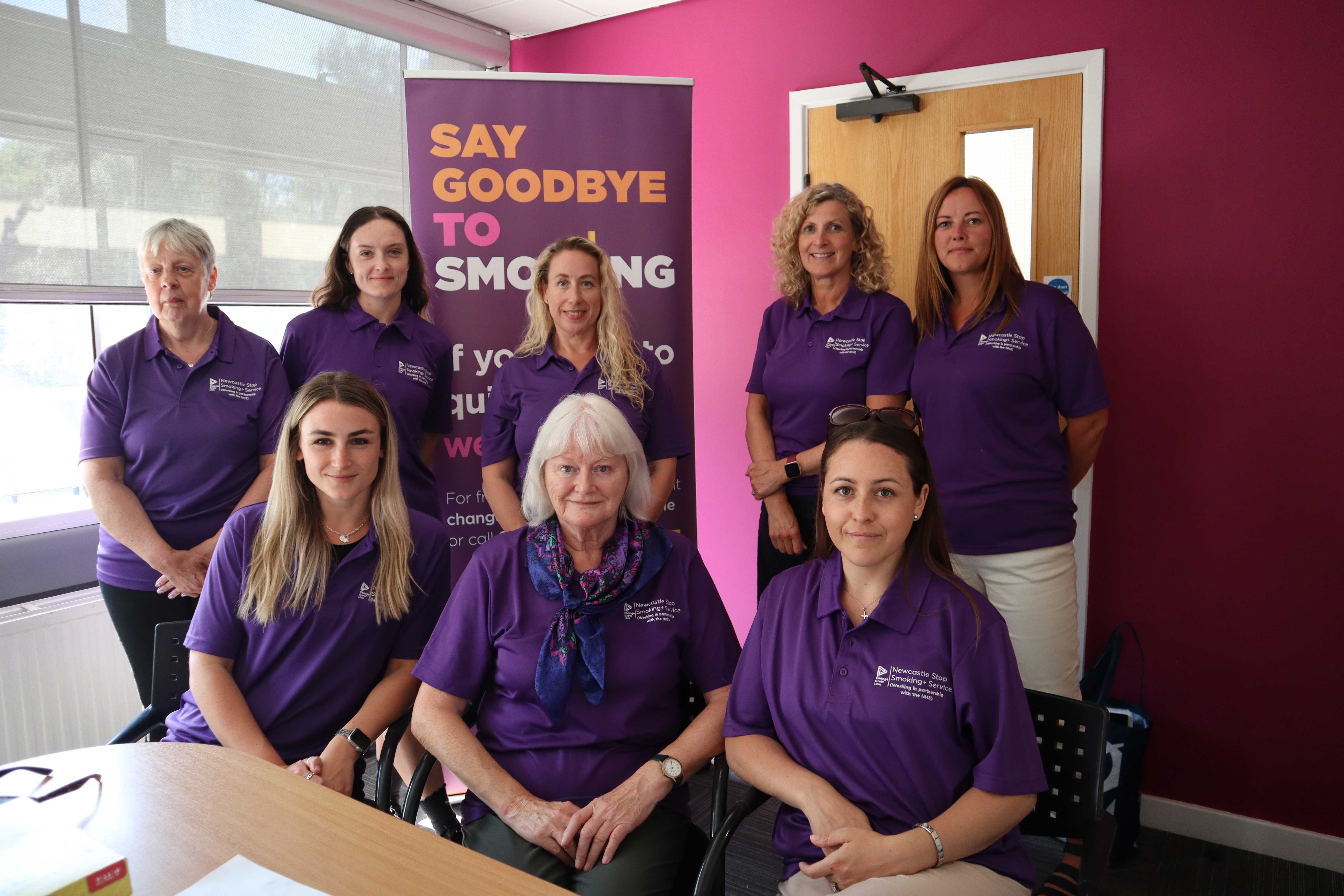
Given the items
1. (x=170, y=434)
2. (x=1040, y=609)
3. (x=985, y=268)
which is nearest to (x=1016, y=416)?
(x=985, y=268)

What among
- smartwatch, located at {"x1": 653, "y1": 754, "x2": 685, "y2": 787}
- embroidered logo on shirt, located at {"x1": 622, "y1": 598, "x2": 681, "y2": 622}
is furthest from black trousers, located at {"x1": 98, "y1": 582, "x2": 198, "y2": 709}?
smartwatch, located at {"x1": 653, "y1": 754, "x2": 685, "y2": 787}

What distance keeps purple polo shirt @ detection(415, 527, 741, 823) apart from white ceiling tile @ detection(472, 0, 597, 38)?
9.82ft

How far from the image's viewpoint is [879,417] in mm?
1810

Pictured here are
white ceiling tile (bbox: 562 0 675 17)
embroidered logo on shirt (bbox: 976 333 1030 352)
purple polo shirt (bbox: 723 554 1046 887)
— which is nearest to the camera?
purple polo shirt (bbox: 723 554 1046 887)

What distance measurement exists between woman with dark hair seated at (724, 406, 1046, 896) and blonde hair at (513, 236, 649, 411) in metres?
1.03

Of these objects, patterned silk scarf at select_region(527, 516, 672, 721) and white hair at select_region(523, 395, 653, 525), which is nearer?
patterned silk scarf at select_region(527, 516, 672, 721)

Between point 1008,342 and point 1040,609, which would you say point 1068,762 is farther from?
point 1008,342

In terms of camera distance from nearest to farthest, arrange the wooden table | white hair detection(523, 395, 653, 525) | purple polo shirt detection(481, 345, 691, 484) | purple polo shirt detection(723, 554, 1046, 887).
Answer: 1. the wooden table
2. purple polo shirt detection(723, 554, 1046, 887)
3. white hair detection(523, 395, 653, 525)
4. purple polo shirt detection(481, 345, 691, 484)

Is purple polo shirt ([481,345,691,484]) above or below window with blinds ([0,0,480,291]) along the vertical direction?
below

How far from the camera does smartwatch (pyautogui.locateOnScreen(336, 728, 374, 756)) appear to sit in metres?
1.84

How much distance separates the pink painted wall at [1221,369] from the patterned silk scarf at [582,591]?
6.47 ft

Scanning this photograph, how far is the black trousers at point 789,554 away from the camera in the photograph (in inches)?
106

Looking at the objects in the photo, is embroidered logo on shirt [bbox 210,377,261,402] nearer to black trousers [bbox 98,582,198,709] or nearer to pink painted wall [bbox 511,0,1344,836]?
black trousers [bbox 98,582,198,709]

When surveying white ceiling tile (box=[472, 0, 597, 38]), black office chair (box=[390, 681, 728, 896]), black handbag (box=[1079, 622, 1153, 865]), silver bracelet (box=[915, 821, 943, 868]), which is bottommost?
black handbag (box=[1079, 622, 1153, 865])
